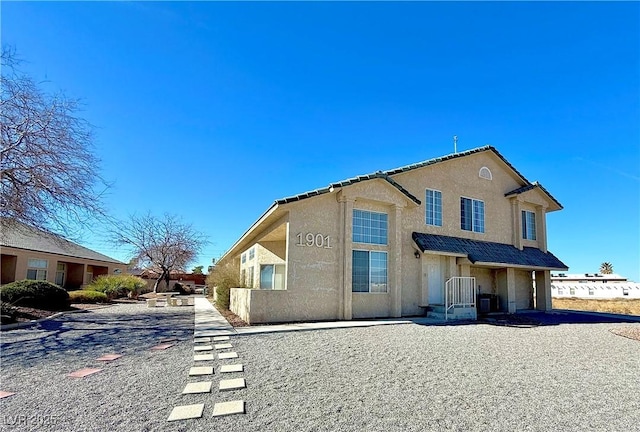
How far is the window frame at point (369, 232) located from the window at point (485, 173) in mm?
7056

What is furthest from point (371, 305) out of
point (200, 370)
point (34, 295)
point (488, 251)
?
point (34, 295)

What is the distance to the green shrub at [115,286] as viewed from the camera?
25.2m

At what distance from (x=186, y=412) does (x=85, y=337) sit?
7.64 meters

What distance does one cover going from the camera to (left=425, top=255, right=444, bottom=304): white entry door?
641 inches

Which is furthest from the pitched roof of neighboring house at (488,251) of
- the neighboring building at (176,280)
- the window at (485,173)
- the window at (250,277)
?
the neighboring building at (176,280)

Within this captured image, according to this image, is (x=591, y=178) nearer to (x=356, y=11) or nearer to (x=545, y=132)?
(x=545, y=132)

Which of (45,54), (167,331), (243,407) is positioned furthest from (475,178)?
(45,54)

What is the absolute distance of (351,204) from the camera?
1412 cm

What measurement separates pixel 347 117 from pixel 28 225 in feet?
45.3

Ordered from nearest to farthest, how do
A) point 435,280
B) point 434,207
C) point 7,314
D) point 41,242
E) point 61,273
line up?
1. point 7,314
2. point 435,280
3. point 434,207
4. point 41,242
5. point 61,273

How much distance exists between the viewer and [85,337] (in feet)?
33.6

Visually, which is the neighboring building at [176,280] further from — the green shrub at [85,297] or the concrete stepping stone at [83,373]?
the concrete stepping stone at [83,373]

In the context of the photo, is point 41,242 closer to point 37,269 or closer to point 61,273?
point 37,269

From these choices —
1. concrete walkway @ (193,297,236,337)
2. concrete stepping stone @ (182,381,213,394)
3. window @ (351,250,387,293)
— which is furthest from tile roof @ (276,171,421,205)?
concrete stepping stone @ (182,381,213,394)
